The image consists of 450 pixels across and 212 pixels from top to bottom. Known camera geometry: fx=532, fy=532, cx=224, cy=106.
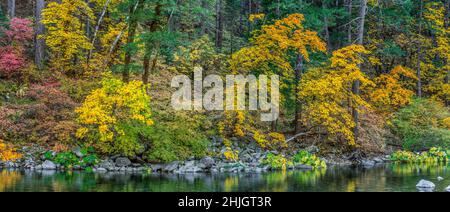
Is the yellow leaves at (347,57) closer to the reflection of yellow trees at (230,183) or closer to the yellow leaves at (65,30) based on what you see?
the reflection of yellow trees at (230,183)

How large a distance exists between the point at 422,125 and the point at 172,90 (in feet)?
43.9

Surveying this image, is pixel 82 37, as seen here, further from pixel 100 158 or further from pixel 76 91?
pixel 100 158

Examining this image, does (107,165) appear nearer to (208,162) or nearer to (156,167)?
(156,167)

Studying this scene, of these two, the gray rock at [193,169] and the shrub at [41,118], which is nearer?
the gray rock at [193,169]

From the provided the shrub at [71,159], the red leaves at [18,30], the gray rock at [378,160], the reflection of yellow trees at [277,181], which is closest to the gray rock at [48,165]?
the shrub at [71,159]

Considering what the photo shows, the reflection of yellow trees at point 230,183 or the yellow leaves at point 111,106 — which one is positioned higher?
the yellow leaves at point 111,106

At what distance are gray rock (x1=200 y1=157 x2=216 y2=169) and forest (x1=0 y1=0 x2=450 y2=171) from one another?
0.44m

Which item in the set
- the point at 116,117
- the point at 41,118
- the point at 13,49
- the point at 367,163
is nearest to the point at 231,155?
the point at 116,117

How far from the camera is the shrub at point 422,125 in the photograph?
27.1m

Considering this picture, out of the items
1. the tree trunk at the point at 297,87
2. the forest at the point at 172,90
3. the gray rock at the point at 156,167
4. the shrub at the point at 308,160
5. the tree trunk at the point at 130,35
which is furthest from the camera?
the tree trunk at the point at 297,87

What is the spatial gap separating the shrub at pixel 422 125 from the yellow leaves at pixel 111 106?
1454 centimetres

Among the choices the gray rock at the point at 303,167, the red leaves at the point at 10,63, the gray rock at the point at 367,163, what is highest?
the red leaves at the point at 10,63
